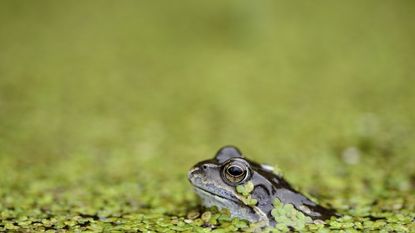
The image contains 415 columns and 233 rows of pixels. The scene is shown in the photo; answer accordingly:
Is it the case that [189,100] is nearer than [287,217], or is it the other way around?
[287,217]

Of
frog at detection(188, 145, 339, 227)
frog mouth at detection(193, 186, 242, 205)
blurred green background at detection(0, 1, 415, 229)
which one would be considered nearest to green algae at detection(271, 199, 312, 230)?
frog at detection(188, 145, 339, 227)

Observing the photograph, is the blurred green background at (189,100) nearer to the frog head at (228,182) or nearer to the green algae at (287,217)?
the frog head at (228,182)

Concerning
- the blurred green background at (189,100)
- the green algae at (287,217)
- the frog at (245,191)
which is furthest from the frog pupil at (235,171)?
the blurred green background at (189,100)

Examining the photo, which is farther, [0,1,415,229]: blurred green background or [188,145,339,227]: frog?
[0,1,415,229]: blurred green background

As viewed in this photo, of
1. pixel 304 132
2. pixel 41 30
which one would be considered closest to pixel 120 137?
pixel 304 132

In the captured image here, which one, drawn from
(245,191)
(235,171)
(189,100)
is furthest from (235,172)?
(189,100)

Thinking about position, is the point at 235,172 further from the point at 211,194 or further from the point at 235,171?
the point at 211,194

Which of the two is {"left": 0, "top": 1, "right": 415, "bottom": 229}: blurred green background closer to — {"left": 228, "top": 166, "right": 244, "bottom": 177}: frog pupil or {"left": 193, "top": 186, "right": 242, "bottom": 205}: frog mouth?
{"left": 193, "top": 186, "right": 242, "bottom": 205}: frog mouth
